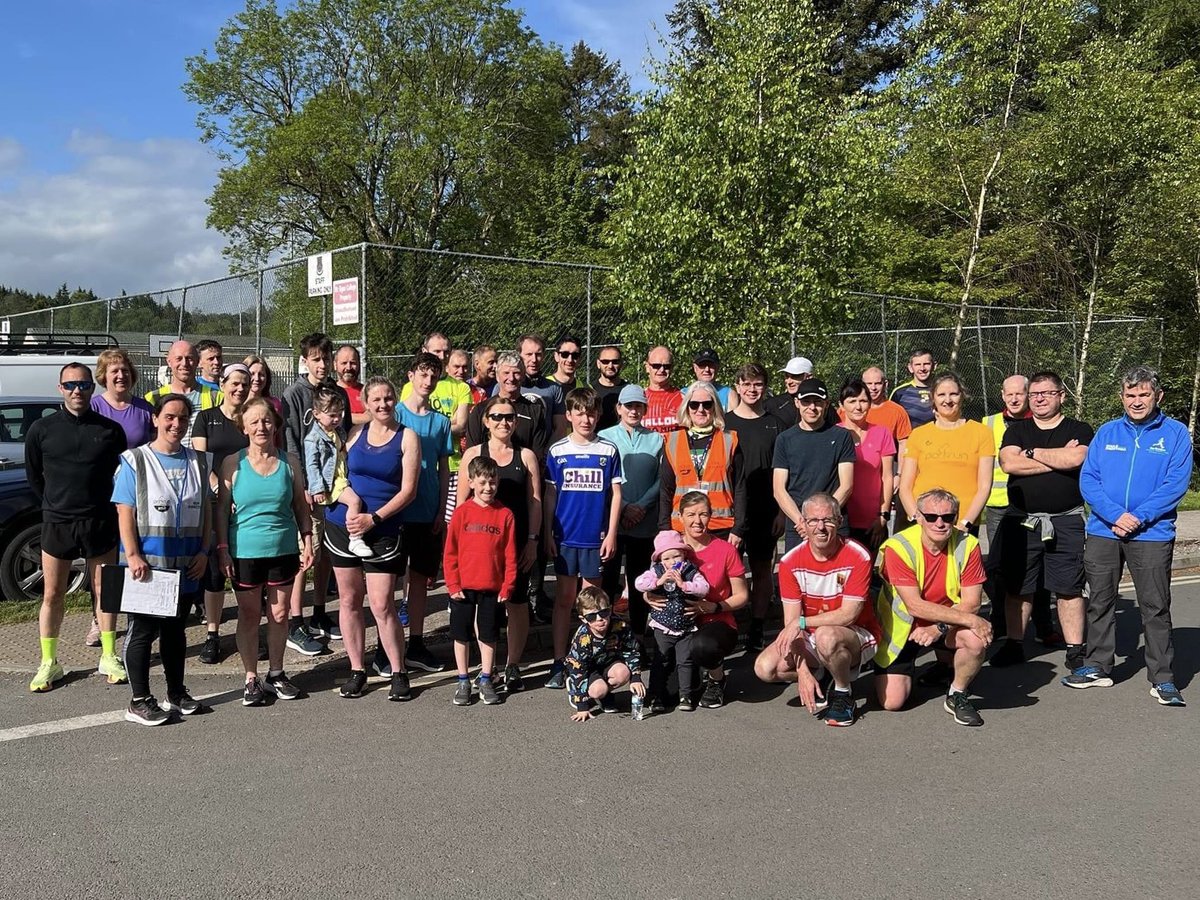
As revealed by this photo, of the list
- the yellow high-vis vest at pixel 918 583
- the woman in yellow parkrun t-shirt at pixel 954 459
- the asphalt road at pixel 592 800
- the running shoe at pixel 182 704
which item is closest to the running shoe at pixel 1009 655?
the asphalt road at pixel 592 800

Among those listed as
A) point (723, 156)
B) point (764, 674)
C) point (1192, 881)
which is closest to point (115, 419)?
point (764, 674)

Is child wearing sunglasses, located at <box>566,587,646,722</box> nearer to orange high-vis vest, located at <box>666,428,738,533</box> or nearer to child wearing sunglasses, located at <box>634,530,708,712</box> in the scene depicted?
child wearing sunglasses, located at <box>634,530,708,712</box>

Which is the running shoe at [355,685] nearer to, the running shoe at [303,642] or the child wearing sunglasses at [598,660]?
the running shoe at [303,642]

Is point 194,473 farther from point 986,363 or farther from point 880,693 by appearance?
point 986,363

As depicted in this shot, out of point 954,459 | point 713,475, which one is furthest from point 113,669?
point 954,459

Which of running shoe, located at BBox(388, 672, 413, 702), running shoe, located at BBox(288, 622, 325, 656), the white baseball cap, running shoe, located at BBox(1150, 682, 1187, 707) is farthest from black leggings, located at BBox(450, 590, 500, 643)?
running shoe, located at BBox(1150, 682, 1187, 707)

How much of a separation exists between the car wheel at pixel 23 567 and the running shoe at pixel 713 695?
17.0 ft

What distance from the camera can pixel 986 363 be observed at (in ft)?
66.1

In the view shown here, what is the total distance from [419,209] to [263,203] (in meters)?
5.75

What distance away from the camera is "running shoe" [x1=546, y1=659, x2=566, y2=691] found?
6.01 metres

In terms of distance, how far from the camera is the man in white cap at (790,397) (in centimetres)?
762

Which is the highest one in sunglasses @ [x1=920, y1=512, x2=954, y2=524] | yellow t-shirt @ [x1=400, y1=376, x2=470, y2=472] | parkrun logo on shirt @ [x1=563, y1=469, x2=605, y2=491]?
yellow t-shirt @ [x1=400, y1=376, x2=470, y2=472]

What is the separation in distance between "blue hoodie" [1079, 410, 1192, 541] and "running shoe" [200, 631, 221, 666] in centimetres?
572

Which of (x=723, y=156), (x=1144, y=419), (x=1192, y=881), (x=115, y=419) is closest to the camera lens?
(x=1192, y=881)
